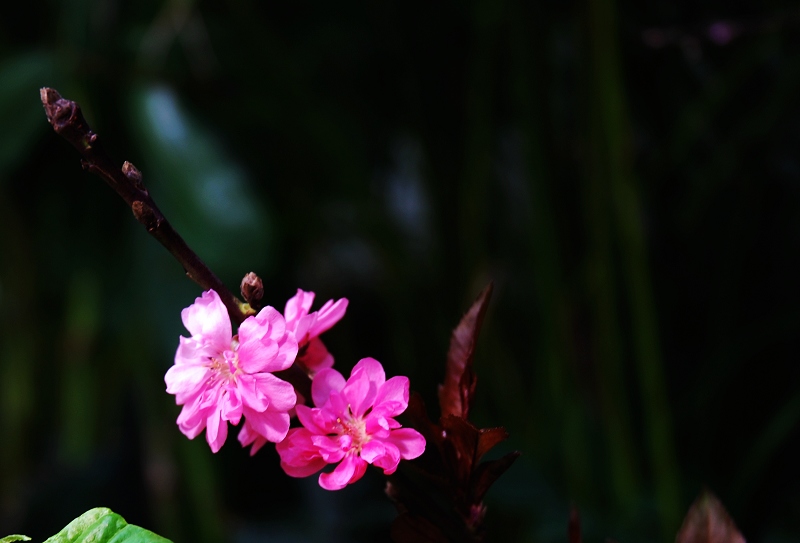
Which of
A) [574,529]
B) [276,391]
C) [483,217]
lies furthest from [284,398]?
[483,217]

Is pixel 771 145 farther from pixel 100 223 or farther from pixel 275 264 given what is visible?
pixel 100 223

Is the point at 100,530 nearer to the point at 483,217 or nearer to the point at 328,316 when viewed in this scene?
the point at 328,316

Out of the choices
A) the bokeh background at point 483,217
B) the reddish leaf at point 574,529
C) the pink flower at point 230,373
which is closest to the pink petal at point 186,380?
the pink flower at point 230,373

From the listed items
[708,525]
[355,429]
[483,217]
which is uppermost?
[355,429]

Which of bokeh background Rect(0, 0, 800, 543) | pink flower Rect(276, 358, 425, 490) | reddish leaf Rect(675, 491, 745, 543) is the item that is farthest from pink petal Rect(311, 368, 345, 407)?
bokeh background Rect(0, 0, 800, 543)

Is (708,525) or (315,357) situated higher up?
(315,357)

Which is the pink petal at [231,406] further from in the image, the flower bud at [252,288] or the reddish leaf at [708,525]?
the reddish leaf at [708,525]

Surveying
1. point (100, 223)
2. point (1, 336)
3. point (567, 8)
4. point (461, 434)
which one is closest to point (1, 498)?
point (1, 336)

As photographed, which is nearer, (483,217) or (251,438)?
(251,438)
